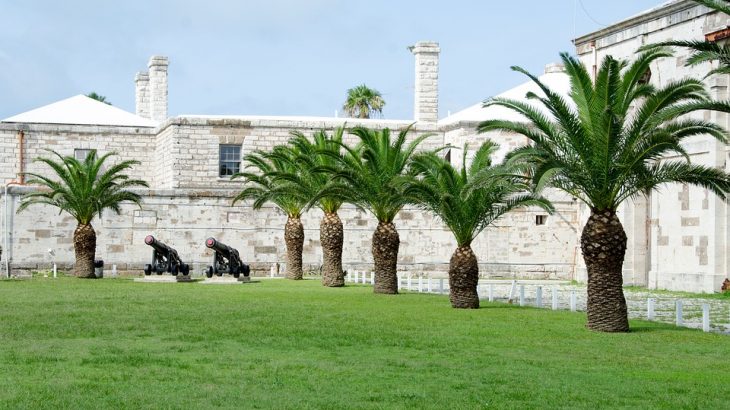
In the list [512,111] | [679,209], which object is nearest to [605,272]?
[679,209]

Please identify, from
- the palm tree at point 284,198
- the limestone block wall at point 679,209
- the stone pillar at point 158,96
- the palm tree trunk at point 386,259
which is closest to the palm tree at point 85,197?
the palm tree at point 284,198

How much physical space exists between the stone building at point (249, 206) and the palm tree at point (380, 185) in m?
9.34

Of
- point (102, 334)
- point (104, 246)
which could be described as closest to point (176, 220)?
point (104, 246)

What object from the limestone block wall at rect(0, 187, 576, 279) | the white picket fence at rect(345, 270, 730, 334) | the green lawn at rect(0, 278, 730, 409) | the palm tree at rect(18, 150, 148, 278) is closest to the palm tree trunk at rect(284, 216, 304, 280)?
the white picket fence at rect(345, 270, 730, 334)

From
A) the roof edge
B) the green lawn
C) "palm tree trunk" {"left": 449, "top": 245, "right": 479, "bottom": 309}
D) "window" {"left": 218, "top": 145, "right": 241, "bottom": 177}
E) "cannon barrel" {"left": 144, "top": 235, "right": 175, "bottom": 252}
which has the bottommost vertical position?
the green lawn

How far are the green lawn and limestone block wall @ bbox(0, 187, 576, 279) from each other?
19.7 m

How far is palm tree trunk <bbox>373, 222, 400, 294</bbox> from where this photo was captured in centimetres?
3241

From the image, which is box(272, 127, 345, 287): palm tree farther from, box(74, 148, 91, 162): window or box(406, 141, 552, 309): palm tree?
box(74, 148, 91, 162): window

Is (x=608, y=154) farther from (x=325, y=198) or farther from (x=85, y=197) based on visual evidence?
(x=85, y=197)

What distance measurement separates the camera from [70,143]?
52125mm

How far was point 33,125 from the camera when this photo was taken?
5184 centimetres

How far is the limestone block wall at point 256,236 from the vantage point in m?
46.0

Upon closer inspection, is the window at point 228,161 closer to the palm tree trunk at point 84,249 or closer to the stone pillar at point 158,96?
the stone pillar at point 158,96

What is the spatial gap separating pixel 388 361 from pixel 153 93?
136 ft
